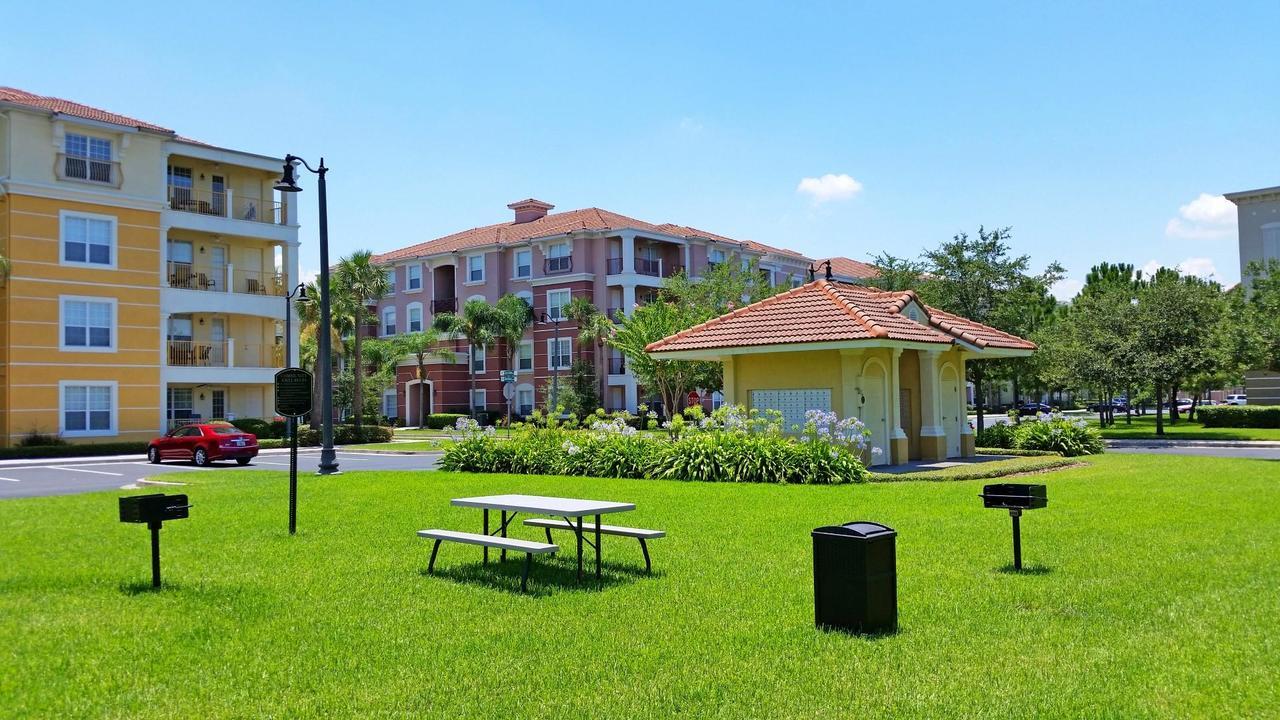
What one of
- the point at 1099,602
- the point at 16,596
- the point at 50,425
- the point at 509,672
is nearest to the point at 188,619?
the point at 16,596

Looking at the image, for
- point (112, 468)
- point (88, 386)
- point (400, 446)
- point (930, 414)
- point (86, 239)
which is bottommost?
point (400, 446)

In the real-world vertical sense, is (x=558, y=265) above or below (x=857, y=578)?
above

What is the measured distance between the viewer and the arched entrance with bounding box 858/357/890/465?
2403 cm

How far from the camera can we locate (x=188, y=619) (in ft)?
25.5

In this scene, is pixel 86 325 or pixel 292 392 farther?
pixel 86 325

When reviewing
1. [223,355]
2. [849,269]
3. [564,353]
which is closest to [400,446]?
[223,355]

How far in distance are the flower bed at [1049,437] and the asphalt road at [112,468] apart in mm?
17636

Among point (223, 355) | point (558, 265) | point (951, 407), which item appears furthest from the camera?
point (558, 265)

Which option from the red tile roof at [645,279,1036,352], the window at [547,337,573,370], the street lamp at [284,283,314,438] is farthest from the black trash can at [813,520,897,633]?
the window at [547,337,573,370]

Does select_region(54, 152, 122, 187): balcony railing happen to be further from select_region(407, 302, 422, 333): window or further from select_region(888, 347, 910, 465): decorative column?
select_region(888, 347, 910, 465): decorative column

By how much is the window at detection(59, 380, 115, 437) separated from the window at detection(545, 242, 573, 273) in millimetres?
27023

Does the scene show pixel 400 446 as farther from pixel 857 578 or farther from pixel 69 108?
pixel 857 578

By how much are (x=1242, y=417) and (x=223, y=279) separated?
47060 mm

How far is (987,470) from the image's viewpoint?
70.5 ft
